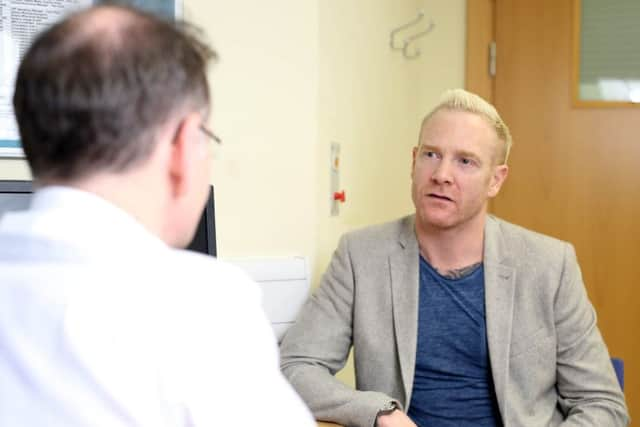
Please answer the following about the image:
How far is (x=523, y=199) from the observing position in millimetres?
2938

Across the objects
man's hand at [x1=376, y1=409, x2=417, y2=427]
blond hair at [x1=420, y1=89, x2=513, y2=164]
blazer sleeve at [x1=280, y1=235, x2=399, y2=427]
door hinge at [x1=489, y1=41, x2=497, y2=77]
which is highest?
door hinge at [x1=489, y1=41, x2=497, y2=77]

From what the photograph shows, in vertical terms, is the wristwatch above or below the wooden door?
below

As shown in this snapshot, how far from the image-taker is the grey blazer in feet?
5.86

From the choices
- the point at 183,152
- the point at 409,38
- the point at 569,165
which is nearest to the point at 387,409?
the point at 183,152

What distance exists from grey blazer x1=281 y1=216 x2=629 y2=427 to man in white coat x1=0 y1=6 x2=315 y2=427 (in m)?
1.09

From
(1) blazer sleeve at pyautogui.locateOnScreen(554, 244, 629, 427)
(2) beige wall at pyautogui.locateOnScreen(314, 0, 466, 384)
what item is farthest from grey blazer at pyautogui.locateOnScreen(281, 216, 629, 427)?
(2) beige wall at pyautogui.locateOnScreen(314, 0, 466, 384)

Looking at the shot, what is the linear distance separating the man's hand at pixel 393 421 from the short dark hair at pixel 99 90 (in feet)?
3.51

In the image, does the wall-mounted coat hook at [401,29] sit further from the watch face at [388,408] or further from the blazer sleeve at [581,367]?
the watch face at [388,408]

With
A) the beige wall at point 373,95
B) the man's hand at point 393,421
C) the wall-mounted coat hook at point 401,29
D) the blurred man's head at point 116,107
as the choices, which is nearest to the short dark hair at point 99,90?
the blurred man's head at point 116,107

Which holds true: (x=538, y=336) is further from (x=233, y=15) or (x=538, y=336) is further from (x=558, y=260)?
(x=233, y=15)

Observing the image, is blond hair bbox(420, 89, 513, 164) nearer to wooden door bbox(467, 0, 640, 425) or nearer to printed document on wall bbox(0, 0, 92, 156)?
printed document on wall bbox(0, 0, 92, 156)

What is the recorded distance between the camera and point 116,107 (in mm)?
675

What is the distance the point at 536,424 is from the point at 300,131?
0.92m

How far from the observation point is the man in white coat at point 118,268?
0.63 metres
